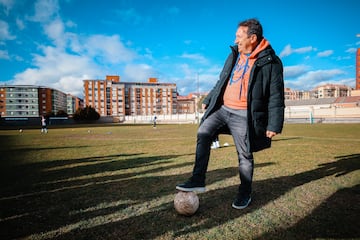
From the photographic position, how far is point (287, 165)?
525cm

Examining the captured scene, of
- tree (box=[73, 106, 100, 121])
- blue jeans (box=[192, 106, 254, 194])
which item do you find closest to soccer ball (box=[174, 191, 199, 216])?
blue jeans (box=[192, 106, 254, 194])

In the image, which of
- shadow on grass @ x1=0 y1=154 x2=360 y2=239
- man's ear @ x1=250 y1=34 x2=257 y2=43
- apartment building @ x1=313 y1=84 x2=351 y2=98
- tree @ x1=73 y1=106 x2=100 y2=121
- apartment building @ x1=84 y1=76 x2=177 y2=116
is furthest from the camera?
apartment building @ x1=313 y1=84 x2=351 y2=98

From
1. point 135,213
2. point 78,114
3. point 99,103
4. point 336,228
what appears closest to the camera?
point 336,228

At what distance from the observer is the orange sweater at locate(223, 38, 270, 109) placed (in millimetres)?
2662

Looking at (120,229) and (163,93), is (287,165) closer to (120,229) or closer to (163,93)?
(120,229)

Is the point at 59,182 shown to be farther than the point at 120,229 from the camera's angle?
Yes

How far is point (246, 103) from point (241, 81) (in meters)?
0.29

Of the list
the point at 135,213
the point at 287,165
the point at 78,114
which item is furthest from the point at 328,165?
the point at 78,114

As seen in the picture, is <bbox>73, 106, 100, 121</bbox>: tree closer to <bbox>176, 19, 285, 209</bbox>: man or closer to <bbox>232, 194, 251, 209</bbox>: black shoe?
<bbox>176, 19, 285, 209</bbox>: man

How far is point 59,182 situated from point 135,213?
7.72 feet

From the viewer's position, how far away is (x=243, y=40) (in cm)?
270

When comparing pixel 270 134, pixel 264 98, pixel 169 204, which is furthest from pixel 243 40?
pixel 169 204

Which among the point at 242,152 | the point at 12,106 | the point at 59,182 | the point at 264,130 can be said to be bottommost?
the point at 59,182

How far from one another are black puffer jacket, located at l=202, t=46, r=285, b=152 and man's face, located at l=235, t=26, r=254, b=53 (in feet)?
0.68
